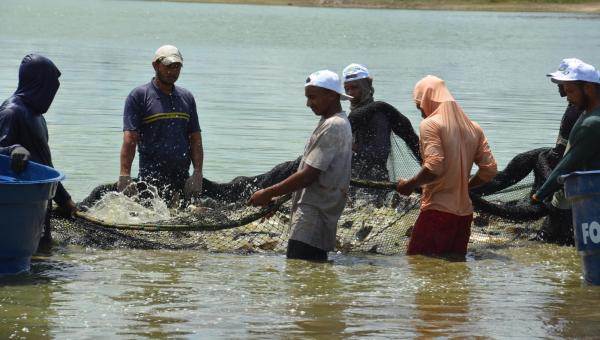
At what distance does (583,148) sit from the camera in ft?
24.3

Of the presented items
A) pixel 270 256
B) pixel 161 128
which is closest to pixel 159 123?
pixel 161 128

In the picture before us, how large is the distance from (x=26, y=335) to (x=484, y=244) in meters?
4.63

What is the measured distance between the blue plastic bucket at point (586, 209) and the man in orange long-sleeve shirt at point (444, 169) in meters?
0.84

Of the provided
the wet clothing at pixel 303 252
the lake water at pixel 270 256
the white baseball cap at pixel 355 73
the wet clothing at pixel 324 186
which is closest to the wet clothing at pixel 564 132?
the lake water at pixel 270 256

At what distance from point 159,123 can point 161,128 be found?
0.14ft

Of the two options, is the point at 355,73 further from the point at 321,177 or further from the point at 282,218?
the point at 321,177

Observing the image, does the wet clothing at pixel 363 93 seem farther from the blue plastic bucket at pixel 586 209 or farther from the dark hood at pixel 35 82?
the dark hood at pixel 35 82

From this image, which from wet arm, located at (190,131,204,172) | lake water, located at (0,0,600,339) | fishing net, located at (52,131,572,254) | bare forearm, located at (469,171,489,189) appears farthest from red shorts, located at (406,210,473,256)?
wet arm, located at (190,131,204,172)

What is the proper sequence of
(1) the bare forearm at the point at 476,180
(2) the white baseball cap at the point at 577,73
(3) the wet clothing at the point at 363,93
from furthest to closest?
(3) the wet clothing at the point at 363,93
(1) the bare forearm at the point at 476,180
(2) the white baseball cap at the point at 577,73

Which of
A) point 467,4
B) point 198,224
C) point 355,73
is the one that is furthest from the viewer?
point 467,4

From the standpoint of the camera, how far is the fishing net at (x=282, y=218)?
888cm

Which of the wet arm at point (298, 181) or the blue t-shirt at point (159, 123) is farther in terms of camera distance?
the blue t-shirt at point (159, 123)

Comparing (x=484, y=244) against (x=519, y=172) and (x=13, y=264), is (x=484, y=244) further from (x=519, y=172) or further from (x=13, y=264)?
(x=13, y=264)

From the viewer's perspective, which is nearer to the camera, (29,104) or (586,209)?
(586,209)
